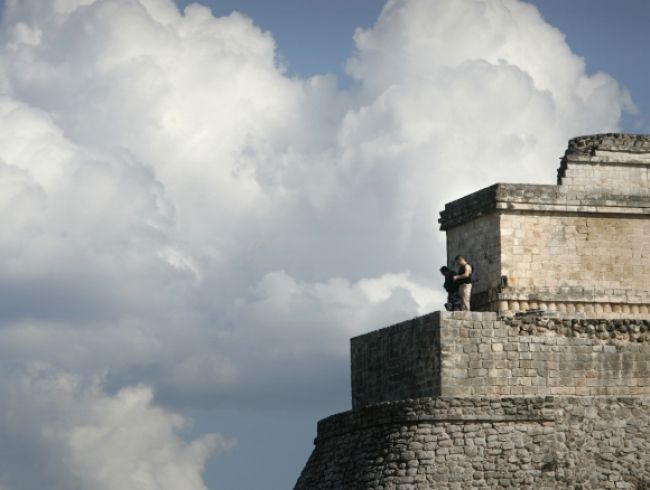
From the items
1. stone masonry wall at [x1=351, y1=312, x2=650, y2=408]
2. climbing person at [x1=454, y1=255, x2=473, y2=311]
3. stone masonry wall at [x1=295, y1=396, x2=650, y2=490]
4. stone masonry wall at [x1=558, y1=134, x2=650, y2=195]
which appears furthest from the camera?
stone masonry wall at [x1=558, y1=134, x2=650, y2=195]

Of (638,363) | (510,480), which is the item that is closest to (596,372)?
(638,363)

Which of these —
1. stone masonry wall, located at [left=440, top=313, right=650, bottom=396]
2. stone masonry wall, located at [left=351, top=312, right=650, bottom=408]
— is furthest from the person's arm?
stone masonry wall, located at [left=440, top=313, right=650, bottom=396]

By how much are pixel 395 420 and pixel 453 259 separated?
5658 mm

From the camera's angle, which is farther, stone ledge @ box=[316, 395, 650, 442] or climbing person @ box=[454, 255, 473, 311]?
climbing person @ box=[454, 255, 473, 311]

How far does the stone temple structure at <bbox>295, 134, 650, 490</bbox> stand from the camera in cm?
3341

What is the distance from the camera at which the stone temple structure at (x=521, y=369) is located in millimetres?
33406

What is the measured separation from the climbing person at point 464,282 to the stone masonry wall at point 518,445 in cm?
282

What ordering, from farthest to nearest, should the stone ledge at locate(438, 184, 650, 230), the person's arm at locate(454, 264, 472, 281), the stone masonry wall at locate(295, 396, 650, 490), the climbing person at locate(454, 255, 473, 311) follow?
the stone ledge at locate(438, 184, 650, 230) < the person's arm at locate(454, 264, 472, 281) < the climbing person at locate(454, 255, 473, 311) < the stone masonry wall at locate(295, 396, 650, 490)

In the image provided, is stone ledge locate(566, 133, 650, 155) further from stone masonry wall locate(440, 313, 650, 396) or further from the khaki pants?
stone masonry wall locate(440, 313, 650, 396)

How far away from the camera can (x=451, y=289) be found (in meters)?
36.7

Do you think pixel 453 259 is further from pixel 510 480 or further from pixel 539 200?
pixel 510 480

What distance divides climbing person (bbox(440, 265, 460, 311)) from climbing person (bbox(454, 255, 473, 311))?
0.15 metres

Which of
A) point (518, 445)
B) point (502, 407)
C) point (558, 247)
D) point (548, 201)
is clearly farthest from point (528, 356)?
point (548, 201)

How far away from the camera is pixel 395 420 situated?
3450cm
